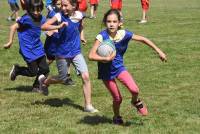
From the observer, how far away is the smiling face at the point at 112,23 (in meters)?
7.48

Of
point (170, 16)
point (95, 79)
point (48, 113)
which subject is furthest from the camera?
point (170, 16)

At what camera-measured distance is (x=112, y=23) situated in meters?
7.51

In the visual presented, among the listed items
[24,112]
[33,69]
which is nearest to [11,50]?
[33,69]

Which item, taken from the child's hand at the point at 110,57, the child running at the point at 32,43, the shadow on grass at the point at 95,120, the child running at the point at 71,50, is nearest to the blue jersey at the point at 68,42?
the child running at the point at 71,50

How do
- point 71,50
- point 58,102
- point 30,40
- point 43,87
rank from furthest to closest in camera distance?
point 30,40, point 58,102, point 43,87, point 71,50

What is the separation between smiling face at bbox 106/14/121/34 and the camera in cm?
748

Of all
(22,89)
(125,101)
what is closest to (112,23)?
(125,101)

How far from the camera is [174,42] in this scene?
17734 mm

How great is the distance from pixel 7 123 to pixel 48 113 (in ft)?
2.87

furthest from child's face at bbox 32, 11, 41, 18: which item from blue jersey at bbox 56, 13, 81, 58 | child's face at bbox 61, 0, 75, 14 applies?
child's face at bbox 61, 0, 75, 14

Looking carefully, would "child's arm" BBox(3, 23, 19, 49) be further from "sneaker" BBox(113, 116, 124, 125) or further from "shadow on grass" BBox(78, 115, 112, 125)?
"sneaker" BBox(113, 116, 124, 125)

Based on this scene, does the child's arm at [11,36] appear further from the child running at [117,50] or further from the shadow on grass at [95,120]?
the child running at [117,50]

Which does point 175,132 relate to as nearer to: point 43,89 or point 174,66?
point 43,89

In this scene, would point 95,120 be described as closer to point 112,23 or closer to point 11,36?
point 112,23
